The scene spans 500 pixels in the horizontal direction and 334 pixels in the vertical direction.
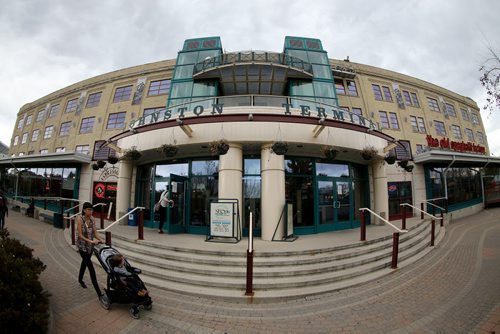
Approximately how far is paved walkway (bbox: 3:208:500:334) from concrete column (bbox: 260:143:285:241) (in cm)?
335

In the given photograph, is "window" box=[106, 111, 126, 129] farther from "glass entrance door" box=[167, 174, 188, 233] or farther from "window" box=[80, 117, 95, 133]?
"glass entrance door" box=[167, 174, 188, 233]

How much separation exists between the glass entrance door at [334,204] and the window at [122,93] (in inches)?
737

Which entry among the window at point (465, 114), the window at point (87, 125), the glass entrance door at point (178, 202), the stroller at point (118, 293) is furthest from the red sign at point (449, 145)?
the window at point (87, 125)

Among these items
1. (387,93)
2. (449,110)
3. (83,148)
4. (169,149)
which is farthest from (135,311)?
(449,110)

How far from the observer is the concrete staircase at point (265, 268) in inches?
201

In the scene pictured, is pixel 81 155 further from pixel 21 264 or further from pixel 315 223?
pixel 315 223

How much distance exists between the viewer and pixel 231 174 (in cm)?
842

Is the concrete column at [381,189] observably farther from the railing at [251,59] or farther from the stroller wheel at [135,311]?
the stroller wheel at [135,311]

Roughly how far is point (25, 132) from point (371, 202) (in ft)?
121

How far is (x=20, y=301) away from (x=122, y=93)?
21.2m

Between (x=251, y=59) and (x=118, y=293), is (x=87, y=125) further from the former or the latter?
(x=118, y=293)

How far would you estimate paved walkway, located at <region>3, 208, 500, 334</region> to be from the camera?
148 inches

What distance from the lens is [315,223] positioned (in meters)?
9.46

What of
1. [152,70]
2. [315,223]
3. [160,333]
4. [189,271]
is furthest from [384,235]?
[152,70]
